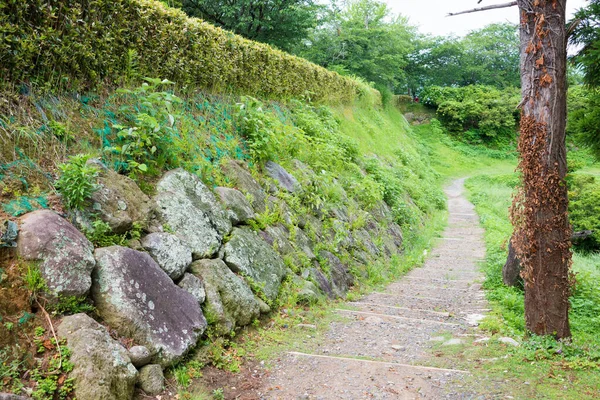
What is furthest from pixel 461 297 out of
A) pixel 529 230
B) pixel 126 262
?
pixel 126 262

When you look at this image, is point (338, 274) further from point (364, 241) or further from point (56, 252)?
point (56, 252)

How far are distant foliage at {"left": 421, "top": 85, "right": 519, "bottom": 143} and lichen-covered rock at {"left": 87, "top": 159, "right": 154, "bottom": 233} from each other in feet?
114

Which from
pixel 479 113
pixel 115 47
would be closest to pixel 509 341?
pixel 115 47

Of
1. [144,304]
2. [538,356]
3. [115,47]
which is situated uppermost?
[115,47]

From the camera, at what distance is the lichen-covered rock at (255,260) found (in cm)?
517

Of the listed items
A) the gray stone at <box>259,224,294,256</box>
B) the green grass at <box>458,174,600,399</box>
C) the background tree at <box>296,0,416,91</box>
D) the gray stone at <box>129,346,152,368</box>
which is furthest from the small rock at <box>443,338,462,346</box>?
the background tree at <box>296,0,416,91</box>

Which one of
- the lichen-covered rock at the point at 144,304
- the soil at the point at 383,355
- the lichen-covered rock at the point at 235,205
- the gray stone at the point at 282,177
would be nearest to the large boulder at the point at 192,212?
the lichen-covered rock at the point at 235,205

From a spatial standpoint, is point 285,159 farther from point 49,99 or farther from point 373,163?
point 373,163

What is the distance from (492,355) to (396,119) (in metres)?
26.7

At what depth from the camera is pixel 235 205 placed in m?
5.78

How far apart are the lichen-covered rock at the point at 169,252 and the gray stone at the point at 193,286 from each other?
0.24 feet

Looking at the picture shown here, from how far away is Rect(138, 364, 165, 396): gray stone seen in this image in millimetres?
3307

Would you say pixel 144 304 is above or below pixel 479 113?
below

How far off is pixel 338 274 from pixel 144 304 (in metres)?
4.35
